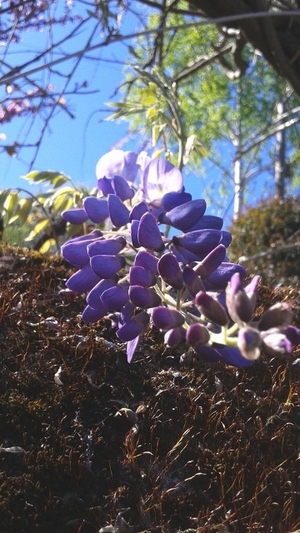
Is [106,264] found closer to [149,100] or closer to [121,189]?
[121,189]

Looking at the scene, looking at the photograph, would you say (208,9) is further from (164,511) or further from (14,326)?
(164,511)

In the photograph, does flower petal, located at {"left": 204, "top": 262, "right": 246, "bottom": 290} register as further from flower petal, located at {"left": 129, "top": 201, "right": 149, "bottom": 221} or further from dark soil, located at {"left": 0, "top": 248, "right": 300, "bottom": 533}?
dark soil, located at {"left": 0, "top": 248, "right": 300, "bottom": 533}

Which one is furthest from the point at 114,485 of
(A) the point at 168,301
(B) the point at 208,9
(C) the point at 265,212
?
(C) the point at 265,212

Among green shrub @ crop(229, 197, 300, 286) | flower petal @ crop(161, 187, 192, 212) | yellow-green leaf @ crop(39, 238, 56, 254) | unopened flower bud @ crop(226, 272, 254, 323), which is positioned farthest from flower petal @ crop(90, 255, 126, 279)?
green shrub @ crop(229, 197, 300, 286)

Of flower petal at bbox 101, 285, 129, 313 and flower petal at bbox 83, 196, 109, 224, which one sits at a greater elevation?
flower petal at bbox 83, 196, 109, 224

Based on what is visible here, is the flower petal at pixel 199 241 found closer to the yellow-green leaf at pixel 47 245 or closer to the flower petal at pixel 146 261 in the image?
the flower petal at pixel 146 261
